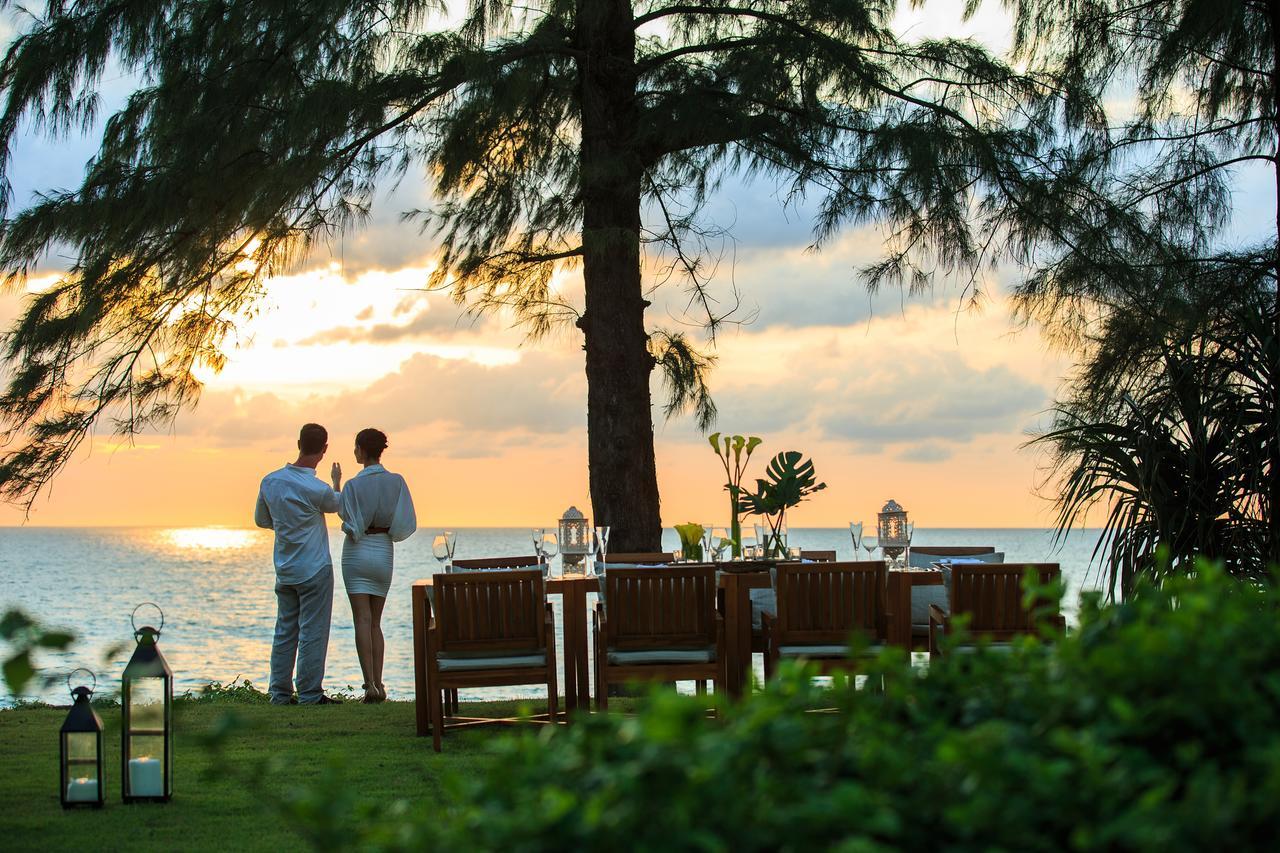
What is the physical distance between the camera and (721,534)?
5.80m

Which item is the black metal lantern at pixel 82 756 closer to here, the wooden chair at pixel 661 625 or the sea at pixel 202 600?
the sea at pixel 202 600

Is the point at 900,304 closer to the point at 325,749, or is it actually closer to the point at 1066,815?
the point at 325,749

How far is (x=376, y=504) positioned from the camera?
6289 millimetres

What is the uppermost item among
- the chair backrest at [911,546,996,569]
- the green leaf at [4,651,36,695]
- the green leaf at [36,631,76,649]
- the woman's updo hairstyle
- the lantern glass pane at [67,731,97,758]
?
the woman's updo hairstyle

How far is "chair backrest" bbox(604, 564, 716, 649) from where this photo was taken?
16.3ft

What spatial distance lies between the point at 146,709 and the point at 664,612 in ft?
6.32

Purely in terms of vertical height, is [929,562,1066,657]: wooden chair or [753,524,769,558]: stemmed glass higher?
[753,524,769,558]: stemmed glass

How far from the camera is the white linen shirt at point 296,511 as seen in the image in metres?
6.39

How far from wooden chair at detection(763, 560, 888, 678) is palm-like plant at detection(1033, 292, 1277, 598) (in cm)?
110

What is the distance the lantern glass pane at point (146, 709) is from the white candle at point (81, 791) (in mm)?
197

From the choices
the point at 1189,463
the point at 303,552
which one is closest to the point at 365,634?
the point at 303,552

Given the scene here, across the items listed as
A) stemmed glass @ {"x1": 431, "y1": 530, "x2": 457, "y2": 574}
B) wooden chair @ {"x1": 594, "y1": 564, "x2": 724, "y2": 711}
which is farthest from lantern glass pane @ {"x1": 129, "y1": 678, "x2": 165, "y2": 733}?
stemmed glass @ {"x1": 431, "y1": 530, "x2": 457, "y2": 574}

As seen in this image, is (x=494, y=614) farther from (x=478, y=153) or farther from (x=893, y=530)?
(x=478, y=153)

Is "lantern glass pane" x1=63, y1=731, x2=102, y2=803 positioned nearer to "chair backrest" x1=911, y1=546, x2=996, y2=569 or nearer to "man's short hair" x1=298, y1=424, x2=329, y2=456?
"man's short hair" x1=298, y1=424, x2=329, y2=456
